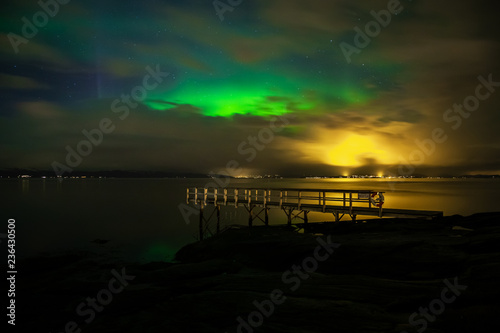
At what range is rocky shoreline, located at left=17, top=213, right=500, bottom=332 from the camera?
6.80m

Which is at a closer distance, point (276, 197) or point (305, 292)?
point (305, 292)

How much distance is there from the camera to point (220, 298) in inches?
324

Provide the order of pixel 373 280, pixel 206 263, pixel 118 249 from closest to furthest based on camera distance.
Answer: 1. pixel 373 280
2. pixel 206 263
3. pixel 118 249

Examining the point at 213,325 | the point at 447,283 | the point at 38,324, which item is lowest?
the point at 38,324

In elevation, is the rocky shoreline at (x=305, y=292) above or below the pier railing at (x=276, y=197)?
below

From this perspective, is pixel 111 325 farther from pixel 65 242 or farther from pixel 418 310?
pixel 65 242

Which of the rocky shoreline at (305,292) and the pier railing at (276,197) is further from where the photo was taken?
the pier railing at (276,197)

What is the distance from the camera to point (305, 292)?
8.54 m

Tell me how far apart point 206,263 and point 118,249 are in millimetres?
18255

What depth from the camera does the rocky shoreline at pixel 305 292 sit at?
6805mm

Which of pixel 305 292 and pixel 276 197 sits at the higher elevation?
pixel 276 197

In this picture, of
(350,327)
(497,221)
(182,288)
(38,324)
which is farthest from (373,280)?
(497,221)

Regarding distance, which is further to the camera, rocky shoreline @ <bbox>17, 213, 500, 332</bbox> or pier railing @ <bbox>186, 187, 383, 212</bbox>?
pier railing @ <bbox>186, 187, 383, 212</bbox>

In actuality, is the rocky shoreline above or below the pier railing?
below
